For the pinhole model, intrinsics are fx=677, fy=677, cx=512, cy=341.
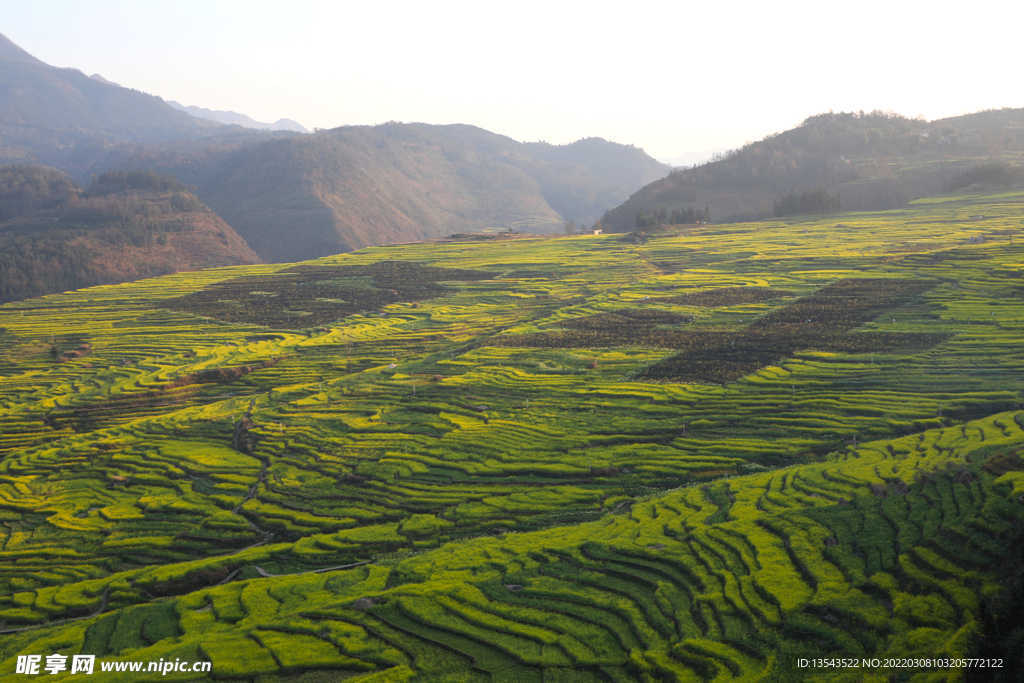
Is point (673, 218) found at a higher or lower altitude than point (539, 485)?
higher

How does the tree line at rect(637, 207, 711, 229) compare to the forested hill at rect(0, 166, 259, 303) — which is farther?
the tree line at rect(637, 207, 711, 229)

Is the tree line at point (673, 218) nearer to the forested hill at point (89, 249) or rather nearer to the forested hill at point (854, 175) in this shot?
the forested hill at point (854, 175)

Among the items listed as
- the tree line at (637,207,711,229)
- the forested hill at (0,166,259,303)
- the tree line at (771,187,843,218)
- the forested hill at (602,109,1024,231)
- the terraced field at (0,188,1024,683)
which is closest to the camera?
the terraced field at (0,188,1024,683)

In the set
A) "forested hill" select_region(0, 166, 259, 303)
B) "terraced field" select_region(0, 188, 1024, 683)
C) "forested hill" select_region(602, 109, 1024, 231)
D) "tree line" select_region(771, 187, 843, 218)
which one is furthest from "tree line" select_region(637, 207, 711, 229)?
"forested hill" select_region(0, 166, 259, 303)

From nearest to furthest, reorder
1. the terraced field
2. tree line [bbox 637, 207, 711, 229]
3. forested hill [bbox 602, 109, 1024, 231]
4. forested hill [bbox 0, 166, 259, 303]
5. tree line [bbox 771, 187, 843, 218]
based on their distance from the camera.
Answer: the terraced field, forested hill [bbox 0, 166, 259, 303], tree line [bbox 771, 187, 843, 218], tree line [bbox 637, 207, 711, 229], forested hill [bbox 602, 109, 1024, 231]

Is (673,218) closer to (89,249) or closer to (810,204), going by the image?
(810,204)

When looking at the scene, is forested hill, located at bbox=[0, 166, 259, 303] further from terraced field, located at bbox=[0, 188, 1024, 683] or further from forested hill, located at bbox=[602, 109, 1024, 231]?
forested hill, located at bbox=[602, 109, 1024, 231]

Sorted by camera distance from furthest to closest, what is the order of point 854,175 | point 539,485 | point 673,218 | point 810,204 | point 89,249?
point 854,175 < point 89,249 < point 673,218 < point 810,204 < point 539,485

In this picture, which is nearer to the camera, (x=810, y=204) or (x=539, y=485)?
(x=539, y=485)

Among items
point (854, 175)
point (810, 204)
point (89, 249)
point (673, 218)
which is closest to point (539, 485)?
point (673, 218)
